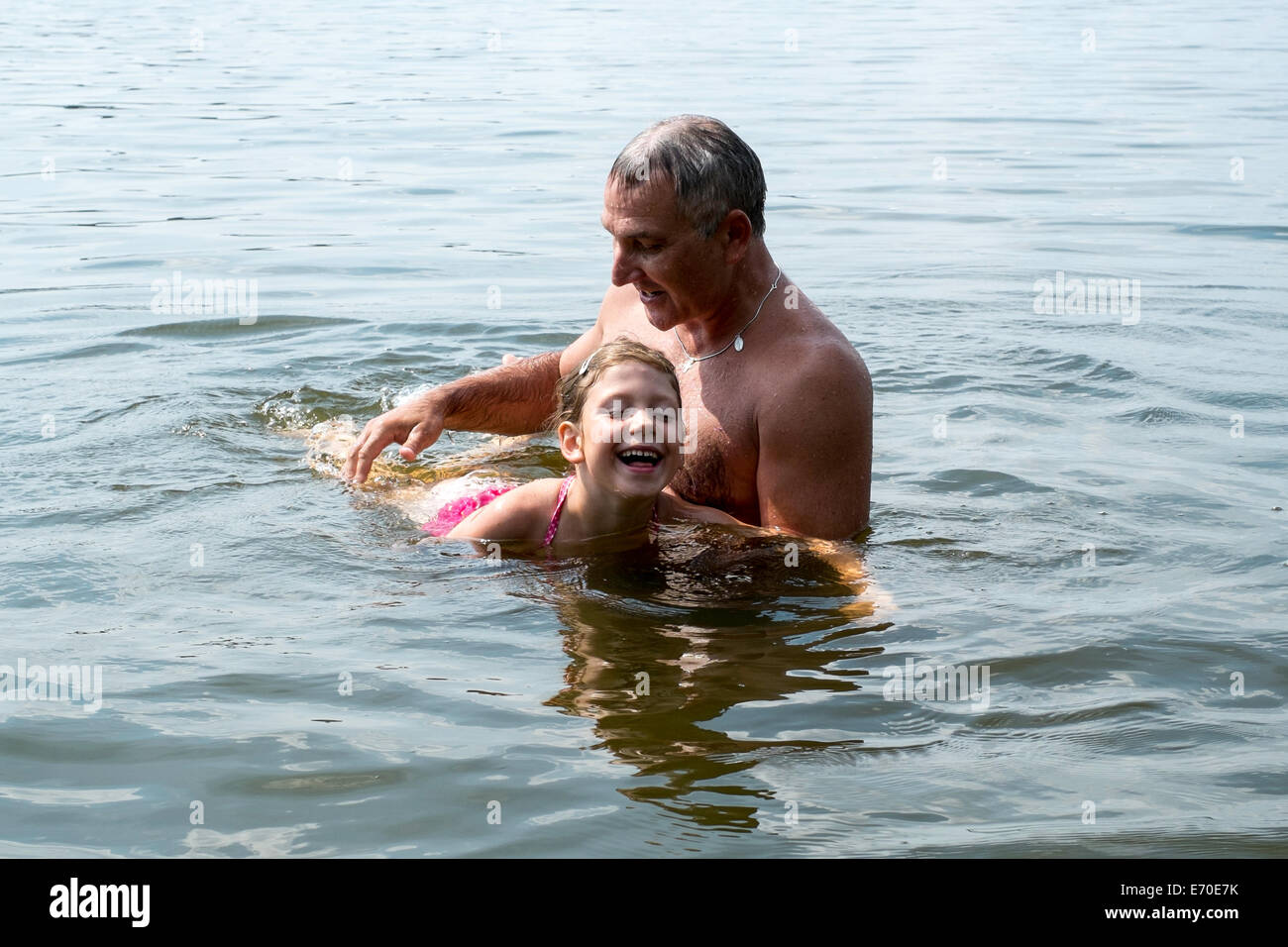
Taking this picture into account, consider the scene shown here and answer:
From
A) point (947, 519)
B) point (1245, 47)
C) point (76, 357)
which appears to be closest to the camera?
point (947, 519)

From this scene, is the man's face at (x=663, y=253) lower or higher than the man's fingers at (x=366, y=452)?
higher

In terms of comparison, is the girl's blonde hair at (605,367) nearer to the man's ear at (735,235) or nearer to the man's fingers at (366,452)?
the man's ear at (735,235)

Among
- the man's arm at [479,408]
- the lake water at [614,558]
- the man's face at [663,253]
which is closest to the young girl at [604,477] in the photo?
the lake water at [614,558]

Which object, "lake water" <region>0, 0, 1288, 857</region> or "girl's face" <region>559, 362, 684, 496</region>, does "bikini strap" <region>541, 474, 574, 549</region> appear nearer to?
"lake water" <region>0, 0, 1288, 857</region>

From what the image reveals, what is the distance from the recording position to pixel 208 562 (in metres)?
5.29

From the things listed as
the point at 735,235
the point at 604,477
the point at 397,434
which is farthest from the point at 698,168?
the point at 397,434

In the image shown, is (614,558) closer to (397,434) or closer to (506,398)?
(397,434)

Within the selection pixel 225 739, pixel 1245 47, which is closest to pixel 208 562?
pixel 225 739

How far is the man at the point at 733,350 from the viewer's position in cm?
508

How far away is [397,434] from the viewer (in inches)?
222

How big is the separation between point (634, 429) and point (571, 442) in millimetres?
452

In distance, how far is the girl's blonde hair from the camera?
5.00m
